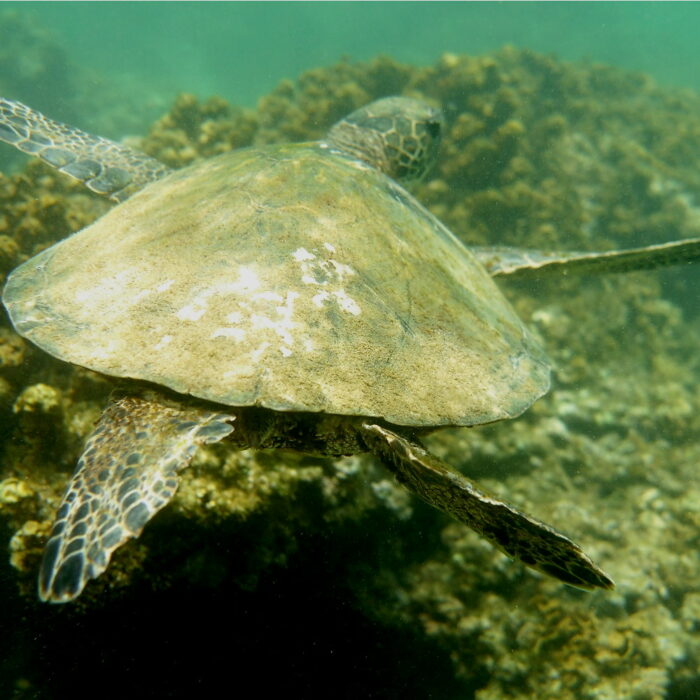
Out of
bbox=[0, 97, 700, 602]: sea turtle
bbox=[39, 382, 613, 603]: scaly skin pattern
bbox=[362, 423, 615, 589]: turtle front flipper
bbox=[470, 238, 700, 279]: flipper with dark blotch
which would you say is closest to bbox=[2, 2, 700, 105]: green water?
bbox=[470, 238, 700, 279]: flipper with dark blotch

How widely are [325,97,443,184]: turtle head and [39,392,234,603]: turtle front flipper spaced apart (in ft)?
10.9

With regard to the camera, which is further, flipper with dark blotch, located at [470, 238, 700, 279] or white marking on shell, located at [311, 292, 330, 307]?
flipper with dark blotch, located at [470, 238, 700, 279]

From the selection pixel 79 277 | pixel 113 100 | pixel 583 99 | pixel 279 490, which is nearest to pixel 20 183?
pixel 79 277

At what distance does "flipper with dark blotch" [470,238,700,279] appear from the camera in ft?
9.83

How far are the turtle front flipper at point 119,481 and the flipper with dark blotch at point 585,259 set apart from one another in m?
2.64

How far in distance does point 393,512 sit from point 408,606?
52 cm

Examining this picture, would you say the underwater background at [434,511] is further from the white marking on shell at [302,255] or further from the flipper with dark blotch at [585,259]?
the flipper with dark blotch at [585,259]

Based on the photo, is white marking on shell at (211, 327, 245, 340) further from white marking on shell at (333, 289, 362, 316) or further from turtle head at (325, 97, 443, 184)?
turtle head at (325, 97, 443, 184)

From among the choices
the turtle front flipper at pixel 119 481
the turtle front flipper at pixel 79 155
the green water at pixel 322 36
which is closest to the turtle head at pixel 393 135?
the turtle front flipper at pixel 79 155

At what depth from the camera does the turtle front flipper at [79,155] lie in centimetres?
333

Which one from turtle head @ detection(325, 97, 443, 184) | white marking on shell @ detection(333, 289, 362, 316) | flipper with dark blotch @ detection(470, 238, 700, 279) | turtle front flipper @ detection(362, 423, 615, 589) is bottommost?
turtle front flipper @ detection(362, 423, 615, 589)

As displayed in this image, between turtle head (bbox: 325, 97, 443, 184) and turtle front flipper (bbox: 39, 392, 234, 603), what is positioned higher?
turtle head (bbox: 325, 97, 443, 184)

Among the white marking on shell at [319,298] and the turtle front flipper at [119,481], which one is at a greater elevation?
the white marking on shell at [319,298]

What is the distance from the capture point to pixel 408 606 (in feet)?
8.07
